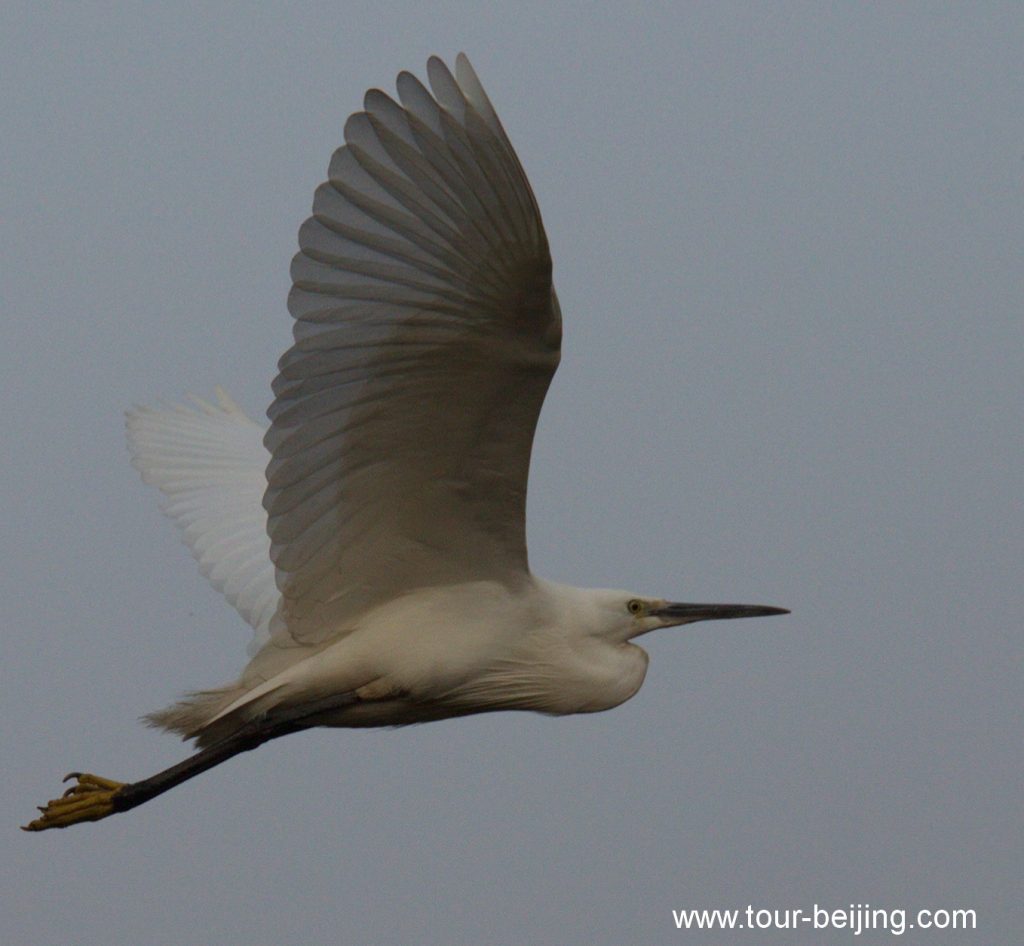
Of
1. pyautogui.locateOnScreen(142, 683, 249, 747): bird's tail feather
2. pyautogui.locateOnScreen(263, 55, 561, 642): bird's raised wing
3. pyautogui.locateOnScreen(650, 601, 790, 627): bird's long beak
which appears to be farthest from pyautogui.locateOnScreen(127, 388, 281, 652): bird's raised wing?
pyautogui.locateOnScreen(650, 601, 790, 627): bird's long beak

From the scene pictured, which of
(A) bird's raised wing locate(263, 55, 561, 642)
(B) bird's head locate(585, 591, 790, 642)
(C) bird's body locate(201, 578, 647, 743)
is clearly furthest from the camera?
(B) bird's head locate(585, 591, 790, 642)

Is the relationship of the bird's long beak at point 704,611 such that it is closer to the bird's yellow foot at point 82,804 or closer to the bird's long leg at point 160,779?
the bird's long leg at point 160,779

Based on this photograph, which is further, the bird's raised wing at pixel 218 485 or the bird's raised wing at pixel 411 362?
the bird's raised wing at pixel 218 485

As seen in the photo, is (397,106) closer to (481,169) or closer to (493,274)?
(481,169)

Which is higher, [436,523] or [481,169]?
[481,169]

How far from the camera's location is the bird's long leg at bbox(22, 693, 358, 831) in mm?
5625

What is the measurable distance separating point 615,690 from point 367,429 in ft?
5.30

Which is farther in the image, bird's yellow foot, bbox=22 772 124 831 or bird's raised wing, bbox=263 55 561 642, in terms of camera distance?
bird's yellow foot, bbox=22 772 124 831

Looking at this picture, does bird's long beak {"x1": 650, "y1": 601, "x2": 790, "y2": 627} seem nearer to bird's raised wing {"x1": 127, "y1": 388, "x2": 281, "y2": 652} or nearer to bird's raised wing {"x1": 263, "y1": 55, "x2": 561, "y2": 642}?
bird's raised wing {"x1": 263, "y1": 55, "x2": 561, "y2": 642}

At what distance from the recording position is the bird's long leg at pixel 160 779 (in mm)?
5625

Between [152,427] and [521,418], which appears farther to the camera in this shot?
[152,427]

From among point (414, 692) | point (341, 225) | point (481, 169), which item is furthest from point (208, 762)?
point (481, 169)

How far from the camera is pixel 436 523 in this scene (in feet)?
17.6

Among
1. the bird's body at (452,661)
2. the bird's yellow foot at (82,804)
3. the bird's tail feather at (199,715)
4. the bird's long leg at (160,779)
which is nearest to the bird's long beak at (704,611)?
the bird's body at (452,661)
